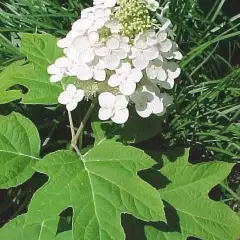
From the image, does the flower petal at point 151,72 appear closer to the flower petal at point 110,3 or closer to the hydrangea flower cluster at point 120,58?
the hydrangea flower cluster at point 120,58

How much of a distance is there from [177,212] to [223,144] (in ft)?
1.93

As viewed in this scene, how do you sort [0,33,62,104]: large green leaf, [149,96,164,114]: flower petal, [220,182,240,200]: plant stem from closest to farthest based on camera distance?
[149,96,164,114]: flower petal → [0,33,62,104]: large green leaf → [220,182,240,200]: plant stem

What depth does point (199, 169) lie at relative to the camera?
79.4 inches

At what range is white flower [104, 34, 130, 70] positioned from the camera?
1659mm

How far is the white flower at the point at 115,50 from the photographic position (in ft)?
5.44

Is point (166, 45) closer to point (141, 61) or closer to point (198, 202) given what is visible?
point (141, 61)

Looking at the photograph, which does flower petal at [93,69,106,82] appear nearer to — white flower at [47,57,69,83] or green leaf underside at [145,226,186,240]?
white flower at [47,57,69,83]

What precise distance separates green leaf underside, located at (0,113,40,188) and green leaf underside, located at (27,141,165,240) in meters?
0.14

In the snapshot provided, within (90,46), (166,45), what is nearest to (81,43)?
(90,46)

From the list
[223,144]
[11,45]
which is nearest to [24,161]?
[11,45]

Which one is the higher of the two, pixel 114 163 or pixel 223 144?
pixel 114 163

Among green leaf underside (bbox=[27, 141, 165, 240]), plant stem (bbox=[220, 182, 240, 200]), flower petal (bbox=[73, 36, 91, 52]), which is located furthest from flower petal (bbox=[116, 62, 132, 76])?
plant stem (bbox=[220, 182, 240, 200])

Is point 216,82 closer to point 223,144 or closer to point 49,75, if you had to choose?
point 223,144

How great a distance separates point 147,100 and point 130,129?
0.28 m
